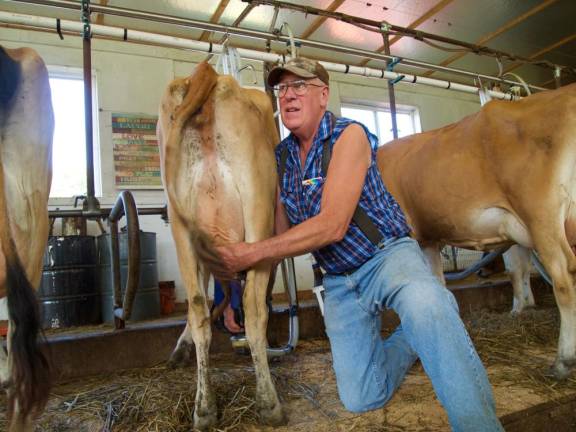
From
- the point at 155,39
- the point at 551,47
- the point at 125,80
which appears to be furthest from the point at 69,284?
the point at 551,47

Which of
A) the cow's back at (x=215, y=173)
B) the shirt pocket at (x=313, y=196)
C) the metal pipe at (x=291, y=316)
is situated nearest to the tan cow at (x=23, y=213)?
the cow's back at (x=215, y=173)

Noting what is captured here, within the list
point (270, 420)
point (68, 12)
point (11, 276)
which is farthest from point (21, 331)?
point (68, 12)

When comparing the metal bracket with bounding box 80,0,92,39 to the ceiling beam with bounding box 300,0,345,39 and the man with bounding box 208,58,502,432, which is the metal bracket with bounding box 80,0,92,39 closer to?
the man with bounding box 208,58,502,432

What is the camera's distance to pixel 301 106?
2.20 meters

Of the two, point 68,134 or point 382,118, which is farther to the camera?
point 382,118

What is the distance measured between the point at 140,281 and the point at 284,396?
3.81 m

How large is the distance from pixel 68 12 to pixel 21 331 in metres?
6.34

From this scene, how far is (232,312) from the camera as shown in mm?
2842

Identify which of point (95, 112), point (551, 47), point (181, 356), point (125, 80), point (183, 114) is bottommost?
point (181, 356)

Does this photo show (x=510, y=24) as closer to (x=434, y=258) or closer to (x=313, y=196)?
(x=434, y=258)

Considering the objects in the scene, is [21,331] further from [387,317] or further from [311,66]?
[387,317]

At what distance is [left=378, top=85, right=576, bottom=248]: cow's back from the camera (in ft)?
9.37

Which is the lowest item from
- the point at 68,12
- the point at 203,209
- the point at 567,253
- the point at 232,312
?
the point at 232,312

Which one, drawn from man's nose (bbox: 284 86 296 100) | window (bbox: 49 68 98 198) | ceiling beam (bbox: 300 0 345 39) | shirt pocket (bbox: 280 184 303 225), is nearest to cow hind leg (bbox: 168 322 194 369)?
shirt pocket (bbox: 280 184 303 225)
